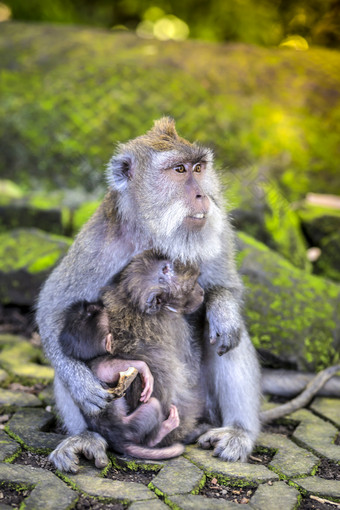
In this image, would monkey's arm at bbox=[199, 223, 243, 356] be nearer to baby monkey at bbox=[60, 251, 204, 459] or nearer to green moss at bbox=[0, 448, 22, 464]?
baby monkey at bbox=[60, 251, 204, 459]

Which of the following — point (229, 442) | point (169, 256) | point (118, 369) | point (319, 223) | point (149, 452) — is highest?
point (319, 223)

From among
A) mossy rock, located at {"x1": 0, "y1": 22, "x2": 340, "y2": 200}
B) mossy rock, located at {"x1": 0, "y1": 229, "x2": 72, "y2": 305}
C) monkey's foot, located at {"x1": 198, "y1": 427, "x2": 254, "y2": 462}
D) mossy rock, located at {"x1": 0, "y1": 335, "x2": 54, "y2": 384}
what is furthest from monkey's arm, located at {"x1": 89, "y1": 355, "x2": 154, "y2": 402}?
mossy rock, located at {"x1": 0, "y1": 22, "x2": 340, "y2": 200}

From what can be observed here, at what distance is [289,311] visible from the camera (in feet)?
16.9

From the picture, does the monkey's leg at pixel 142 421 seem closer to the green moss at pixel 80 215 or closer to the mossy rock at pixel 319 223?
the green moss at pixel 80 215

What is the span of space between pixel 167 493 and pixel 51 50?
663cm

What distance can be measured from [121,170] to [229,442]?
175 cm

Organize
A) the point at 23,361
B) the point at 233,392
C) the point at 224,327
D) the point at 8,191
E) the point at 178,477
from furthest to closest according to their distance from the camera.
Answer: the point at 8,191 → the point at 23,361 → the point at 233,392 → the point at 224,327 → the point at 178,477

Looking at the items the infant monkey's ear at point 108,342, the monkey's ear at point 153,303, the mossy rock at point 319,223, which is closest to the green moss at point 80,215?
the mossy rock at point 319,223

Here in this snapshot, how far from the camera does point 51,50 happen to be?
8328 mm

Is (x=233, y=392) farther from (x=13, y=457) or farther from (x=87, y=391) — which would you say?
(x=13, y=457)

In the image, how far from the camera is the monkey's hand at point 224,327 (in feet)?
12.3

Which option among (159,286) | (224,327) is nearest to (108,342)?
(159,286)

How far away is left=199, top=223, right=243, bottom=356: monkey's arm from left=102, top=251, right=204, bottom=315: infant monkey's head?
16cm

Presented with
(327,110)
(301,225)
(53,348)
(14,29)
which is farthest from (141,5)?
(53,348)
